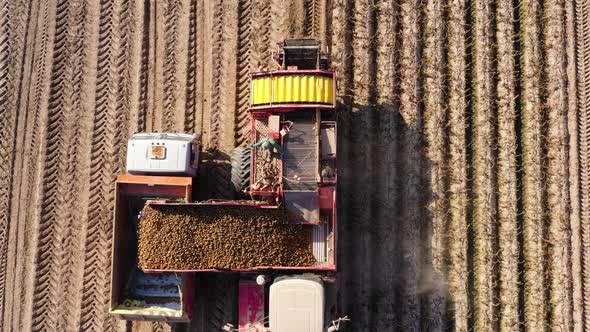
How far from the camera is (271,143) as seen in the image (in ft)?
35.1

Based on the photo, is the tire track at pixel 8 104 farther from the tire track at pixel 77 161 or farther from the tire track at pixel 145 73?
the tire track at pixel 145 73

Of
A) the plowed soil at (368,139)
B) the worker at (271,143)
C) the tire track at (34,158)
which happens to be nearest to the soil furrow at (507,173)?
the plowed soil at (368,139)

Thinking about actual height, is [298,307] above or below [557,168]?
below

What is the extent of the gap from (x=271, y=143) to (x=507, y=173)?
6.38 meters

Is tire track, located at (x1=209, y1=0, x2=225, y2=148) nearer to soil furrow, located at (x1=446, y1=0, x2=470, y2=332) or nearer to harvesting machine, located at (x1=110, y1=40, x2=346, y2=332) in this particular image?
harvesting machine, located at (x1=110, y1=40, x2=346, y2=332)

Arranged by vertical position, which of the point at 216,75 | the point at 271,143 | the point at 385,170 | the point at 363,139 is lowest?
the point at 385,170

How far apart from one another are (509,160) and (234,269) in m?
7.62

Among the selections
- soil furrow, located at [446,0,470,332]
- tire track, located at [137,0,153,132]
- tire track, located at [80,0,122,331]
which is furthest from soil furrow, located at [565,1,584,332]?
tire track, located at [80,0,122,331]

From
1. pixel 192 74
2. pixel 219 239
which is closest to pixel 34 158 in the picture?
pixel 192 74

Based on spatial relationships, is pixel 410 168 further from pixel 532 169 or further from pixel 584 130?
pixel 584 130

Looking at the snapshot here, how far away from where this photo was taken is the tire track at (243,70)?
41.4ft

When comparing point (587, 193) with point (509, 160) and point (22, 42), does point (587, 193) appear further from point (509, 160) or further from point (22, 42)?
point (22, 42)

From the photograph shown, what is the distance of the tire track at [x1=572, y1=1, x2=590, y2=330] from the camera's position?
12.3 metres

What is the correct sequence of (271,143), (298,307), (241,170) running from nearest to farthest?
(298,307), (271,143), (241,170)
